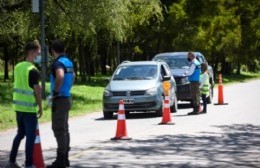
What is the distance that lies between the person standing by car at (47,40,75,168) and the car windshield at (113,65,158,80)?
34.1 feet

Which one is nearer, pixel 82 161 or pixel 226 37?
pixel 82 161

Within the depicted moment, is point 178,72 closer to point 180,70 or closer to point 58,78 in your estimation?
point 180,70

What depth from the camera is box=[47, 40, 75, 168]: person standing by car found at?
29.8 feet

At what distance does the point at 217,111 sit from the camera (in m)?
20.9

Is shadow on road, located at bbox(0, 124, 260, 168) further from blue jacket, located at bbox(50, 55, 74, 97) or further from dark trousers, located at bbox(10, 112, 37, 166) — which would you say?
blue jacket, located at bbox(50, 55, 74, 97)

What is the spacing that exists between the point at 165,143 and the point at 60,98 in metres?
3.92

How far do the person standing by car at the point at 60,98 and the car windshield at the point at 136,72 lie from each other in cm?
1039

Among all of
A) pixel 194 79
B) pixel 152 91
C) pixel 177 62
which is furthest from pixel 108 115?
pixel 177 62

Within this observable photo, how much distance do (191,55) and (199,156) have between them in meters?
9.19

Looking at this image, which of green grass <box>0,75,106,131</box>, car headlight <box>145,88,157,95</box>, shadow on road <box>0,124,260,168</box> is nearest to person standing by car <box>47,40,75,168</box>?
shadow on road <box>0,124,260,168</box>

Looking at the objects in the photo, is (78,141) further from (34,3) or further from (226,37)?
(226,37)

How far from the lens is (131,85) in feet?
61.8

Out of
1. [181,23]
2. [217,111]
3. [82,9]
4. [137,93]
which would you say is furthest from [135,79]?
[181,23]

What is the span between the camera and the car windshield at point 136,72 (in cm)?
1972
